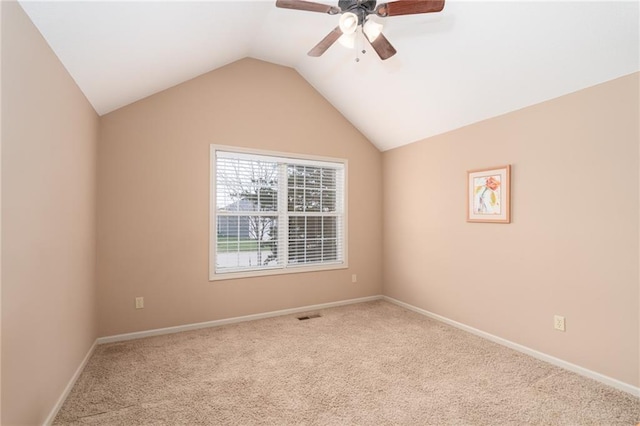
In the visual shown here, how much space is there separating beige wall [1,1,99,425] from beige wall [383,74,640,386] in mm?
3682

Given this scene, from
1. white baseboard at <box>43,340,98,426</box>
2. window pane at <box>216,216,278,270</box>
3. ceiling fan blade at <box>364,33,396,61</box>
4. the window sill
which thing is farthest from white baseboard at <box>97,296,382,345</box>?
ceiling fan blade at <box>364,33,396,61</box>

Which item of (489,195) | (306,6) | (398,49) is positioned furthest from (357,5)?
(489,195)

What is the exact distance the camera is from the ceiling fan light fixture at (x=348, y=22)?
211 centimetres

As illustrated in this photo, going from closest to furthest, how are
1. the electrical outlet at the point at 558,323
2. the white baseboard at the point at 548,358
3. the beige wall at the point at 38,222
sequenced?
the beige wall at the point at 38,222
the white baseboard at the point at 548,358
the electrical outlet at the point at 558,323

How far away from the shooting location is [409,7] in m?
2.04

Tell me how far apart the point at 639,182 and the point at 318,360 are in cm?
283

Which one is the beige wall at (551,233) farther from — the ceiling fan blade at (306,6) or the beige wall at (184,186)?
the ceiling fan blade at (306,6)

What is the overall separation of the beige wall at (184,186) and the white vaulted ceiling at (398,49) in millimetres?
253

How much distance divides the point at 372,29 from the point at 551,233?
230cm

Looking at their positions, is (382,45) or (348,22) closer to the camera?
(348,22)

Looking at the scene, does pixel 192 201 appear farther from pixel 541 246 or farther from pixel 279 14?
pixel 541 246

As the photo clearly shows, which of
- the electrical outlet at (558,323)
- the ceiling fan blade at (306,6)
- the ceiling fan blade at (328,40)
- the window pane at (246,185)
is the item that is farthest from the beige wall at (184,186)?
the electrical outlet at (558,323)

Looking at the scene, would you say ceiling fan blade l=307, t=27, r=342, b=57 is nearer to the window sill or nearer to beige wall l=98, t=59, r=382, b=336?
beige wall l=98, t=59, r=382, b=336

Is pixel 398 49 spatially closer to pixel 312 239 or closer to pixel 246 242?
pixel 312 239
